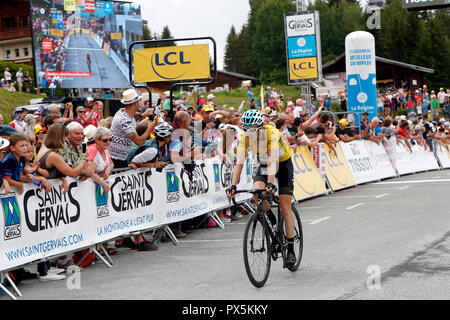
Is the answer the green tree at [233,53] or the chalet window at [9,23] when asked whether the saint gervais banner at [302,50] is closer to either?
the chalet window at [9,23]

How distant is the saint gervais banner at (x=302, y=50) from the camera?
2672cm

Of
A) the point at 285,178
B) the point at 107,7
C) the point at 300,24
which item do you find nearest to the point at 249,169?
the point at 285,178

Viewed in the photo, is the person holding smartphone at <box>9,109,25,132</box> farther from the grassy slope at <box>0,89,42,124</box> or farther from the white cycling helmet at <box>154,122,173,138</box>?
the grassy slope at <box>0,89,42,124</box>

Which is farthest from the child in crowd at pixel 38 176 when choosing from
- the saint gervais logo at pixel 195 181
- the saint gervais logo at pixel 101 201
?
the saint gervais logo at pixel 195 181

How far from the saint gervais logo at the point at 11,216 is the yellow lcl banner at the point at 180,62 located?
7129 mm

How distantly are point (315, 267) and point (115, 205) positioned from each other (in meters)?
3.33

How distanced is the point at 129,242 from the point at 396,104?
4602 centimetres

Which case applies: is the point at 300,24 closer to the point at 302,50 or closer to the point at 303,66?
the point at 302,50

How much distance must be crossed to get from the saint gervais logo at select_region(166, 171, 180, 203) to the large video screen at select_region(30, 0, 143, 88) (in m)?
30.2

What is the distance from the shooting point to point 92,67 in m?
43.3

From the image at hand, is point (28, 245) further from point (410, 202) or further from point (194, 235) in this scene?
point (410, 202)

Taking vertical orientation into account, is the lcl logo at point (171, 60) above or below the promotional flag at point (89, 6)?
below

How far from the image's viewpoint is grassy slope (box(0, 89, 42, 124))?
121ft
